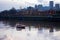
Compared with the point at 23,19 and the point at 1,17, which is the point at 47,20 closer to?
the point at 23,19

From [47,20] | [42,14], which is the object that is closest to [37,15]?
[42,14]

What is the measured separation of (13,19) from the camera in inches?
1420

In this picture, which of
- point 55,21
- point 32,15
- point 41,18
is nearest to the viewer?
point 55,21

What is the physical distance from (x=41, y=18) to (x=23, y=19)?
4446mm

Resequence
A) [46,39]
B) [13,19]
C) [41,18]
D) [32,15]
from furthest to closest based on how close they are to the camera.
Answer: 1. [13,19]
2. [32,15]
3. [41,18]
4. [46,39]

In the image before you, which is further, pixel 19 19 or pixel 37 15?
pixel 19 19

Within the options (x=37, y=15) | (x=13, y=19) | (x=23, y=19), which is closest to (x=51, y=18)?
(x=37, y=15)

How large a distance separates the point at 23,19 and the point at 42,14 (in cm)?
386

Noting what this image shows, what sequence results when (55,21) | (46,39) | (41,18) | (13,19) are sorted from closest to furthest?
1. (46,39)
2. (55,21)
3. (41,18)
4. (13,19)

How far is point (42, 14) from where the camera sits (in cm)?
3228

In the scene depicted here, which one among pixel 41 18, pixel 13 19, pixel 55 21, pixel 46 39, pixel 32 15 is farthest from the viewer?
pixel 13 19

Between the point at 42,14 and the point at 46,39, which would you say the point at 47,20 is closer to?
the point at 42,14

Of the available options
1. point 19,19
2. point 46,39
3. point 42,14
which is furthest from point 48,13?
point 46,39

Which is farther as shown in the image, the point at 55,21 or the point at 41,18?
the point at 41,18
